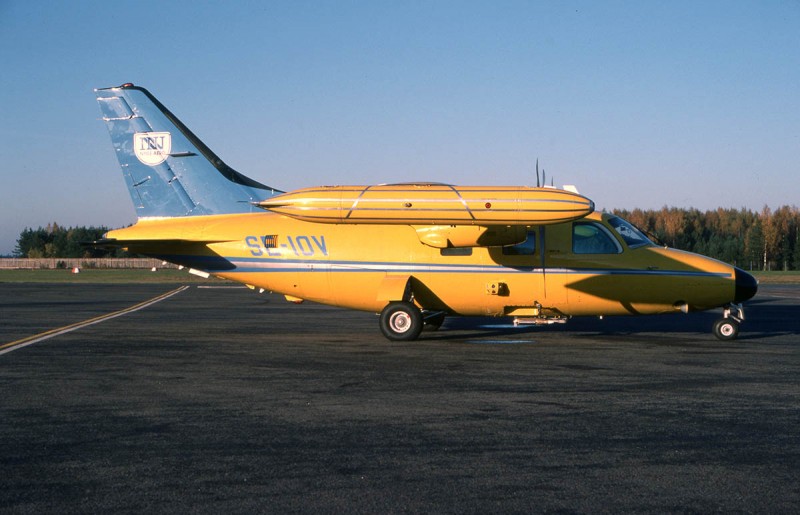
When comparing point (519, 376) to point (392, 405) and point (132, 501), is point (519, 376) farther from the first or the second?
point (132, 501)

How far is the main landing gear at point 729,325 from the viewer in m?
17.3

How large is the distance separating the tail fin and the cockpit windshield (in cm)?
942

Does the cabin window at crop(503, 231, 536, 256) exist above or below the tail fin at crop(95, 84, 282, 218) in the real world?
below

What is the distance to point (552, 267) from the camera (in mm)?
17156

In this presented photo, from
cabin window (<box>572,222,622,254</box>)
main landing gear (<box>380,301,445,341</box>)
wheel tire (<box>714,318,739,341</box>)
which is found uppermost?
cabin window (<box>572,222,622,254</box>)

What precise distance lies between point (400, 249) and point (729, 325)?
778 cm

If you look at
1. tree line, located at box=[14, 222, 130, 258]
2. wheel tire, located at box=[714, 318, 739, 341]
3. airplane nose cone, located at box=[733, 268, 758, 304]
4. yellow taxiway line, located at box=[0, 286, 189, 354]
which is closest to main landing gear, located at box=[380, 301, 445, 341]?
wheel tire, located at box=[714, 318, 739, 341]

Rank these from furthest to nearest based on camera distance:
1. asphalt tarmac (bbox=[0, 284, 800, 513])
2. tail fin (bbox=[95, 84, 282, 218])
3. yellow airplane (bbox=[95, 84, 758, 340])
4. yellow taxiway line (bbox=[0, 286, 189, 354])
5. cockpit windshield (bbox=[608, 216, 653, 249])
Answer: tail fin (bbox=[95, 84, 282, 218]) < cockpit windshield (bbox=[608, 216, 653, 249]) < yellow airplane (bbox=[95, 84, 758, 340]) < yellow taxiway line (bbox=[0, 286, 189, 354]) < asphalt tarmac (bbox=[0, 284, 800, 513])

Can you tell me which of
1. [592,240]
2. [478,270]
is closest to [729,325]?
[592,240]

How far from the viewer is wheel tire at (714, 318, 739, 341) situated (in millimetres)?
17281

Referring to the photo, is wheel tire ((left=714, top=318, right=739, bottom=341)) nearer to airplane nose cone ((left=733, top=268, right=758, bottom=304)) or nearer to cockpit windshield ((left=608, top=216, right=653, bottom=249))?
airplane nose cone ((left=733, top=268, right=758, bottom=304))

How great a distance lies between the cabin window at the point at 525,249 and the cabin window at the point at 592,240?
96 centimetres

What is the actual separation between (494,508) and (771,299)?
3291 centimetres

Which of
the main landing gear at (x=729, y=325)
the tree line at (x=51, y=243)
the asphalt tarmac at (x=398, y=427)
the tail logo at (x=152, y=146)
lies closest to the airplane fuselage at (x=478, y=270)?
the main landing gear at (x=729, y=325)
